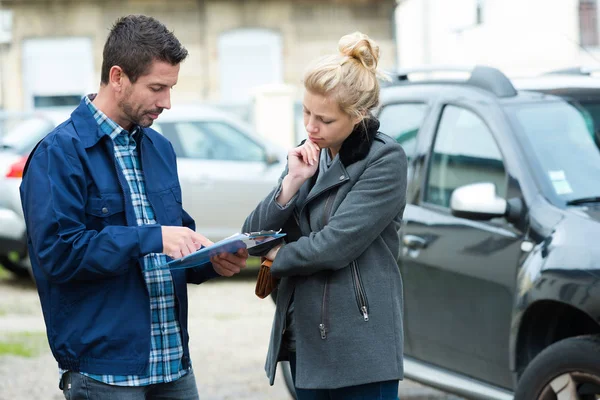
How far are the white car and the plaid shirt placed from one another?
→ 8.19 metres

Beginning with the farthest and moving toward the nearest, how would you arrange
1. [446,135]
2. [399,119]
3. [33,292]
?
[33,292]
[399,119]
[446,135]

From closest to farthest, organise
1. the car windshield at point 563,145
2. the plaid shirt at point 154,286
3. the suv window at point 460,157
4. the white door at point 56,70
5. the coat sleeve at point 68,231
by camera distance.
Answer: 1. the coat sleeve at point 68,231
2. the plaid shirt at point 154,286
3. the car windshield at point 563,145
4. the suv window at point 460,157
5. the white door at point 56,70

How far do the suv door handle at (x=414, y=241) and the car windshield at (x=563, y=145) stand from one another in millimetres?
777

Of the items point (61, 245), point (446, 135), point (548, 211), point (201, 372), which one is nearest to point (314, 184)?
point (61, 245)

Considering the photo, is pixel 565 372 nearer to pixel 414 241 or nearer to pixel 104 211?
pixel 414 241

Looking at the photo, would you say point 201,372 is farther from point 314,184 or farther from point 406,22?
point 406,22

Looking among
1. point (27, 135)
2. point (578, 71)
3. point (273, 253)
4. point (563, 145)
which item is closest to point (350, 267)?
point (273, 253)

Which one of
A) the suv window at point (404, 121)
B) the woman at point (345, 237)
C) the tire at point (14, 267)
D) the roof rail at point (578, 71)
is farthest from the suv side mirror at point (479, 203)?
the tire at point (14, 267)

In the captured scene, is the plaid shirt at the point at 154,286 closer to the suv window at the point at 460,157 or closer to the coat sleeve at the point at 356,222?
the coat sleeve at the point at 356,222

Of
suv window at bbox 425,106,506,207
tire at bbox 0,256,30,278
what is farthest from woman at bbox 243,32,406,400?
tire at bbox 0,256,30,278

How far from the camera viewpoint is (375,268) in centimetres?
353

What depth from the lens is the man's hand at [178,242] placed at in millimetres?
3348

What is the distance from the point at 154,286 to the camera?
3.55m

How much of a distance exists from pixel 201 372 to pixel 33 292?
14.9 feet
